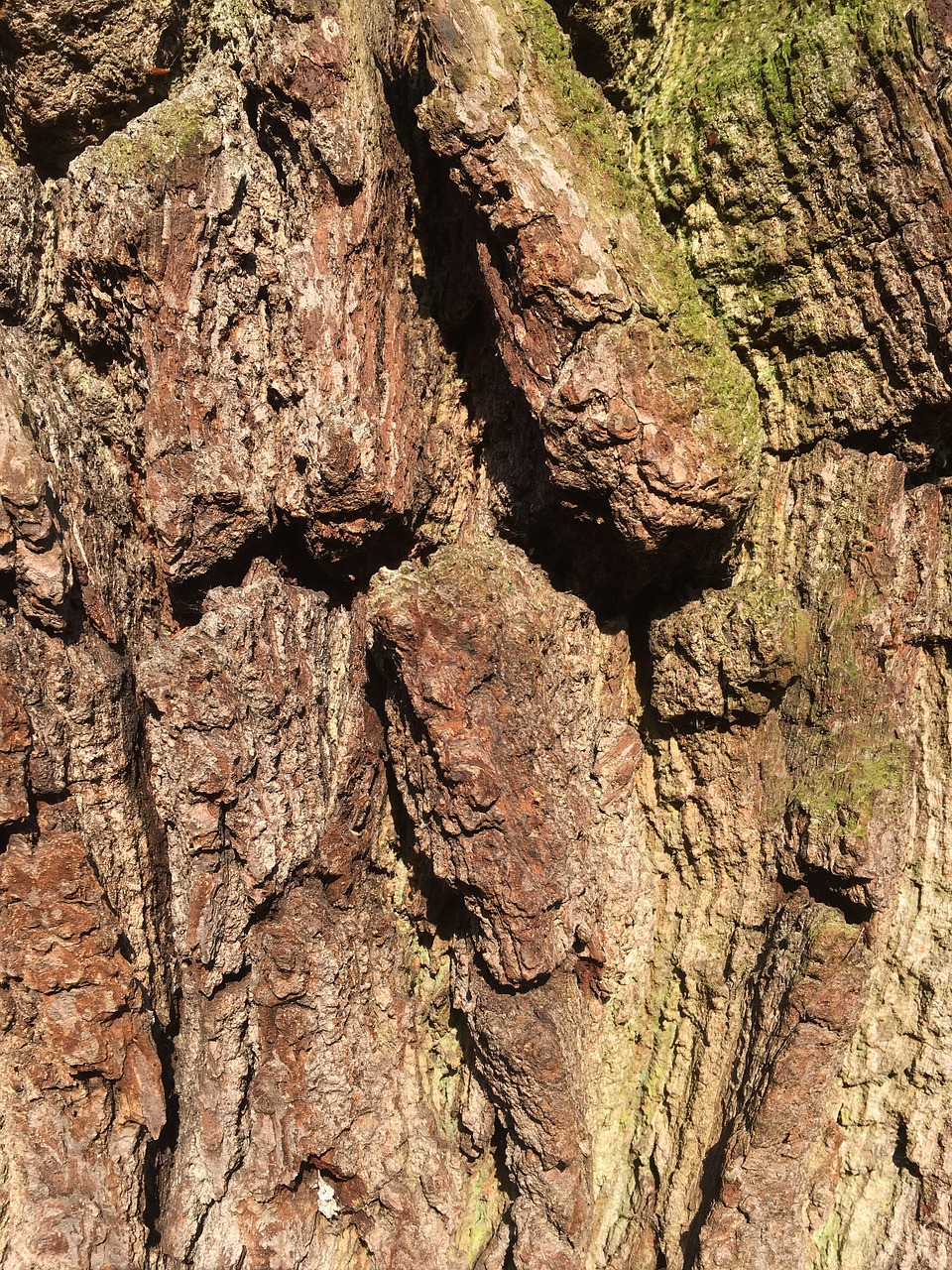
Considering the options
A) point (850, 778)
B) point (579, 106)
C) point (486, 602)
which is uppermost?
point (579, 106)

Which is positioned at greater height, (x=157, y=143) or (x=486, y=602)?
(x=157, y=143)

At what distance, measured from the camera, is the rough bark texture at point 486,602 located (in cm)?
355

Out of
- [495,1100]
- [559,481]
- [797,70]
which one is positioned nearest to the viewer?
[797,70]

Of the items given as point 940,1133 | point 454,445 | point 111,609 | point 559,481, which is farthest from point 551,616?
point 940,1133

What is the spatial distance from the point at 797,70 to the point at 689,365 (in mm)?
1247

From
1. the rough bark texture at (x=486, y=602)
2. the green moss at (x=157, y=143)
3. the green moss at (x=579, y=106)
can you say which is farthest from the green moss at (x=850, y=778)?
the green moss at (x=157, y=143)

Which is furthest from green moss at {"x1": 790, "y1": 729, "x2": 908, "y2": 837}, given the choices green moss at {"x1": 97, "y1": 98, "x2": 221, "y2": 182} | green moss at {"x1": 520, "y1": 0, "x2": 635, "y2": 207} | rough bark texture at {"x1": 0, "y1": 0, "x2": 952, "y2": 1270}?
green moss at {"x1": 97, "y1": 98, "x2": 221, "y2": 182}

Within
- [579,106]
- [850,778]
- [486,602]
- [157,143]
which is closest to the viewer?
[157,143]

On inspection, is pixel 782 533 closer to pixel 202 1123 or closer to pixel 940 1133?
pixel 940 1133

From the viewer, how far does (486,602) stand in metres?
3.85

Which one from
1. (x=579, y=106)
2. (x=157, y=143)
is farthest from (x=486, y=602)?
(x=157, y=143)

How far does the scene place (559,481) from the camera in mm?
3746

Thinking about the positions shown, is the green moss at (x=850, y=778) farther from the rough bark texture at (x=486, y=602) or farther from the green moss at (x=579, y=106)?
the green moss at (x=579, y=106)

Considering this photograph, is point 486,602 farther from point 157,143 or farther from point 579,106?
point 157,143
